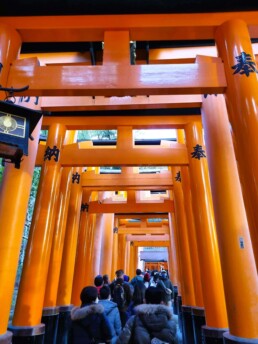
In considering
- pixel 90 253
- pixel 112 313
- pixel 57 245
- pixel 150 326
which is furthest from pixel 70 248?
pixel 150 326

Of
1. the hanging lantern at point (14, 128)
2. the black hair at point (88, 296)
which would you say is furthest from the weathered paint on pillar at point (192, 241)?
the hanging lantern at point (14, 128)

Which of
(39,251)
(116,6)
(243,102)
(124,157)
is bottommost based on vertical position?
(39,251)

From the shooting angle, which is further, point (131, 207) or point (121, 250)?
point (121, 250)

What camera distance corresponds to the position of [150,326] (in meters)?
2.51

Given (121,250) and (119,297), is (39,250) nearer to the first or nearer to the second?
(119,297)

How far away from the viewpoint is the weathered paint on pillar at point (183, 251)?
7.69 metres

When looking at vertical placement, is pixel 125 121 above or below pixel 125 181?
above

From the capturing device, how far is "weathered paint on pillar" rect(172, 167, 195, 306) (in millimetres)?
7691

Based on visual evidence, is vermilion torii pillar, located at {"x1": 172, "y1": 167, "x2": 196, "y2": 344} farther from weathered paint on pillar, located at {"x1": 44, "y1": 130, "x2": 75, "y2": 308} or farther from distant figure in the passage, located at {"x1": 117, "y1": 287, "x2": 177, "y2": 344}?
distant figure in the passage, located at {"x1": 117, "y1": 287, "x2": 177, "y2": 344}

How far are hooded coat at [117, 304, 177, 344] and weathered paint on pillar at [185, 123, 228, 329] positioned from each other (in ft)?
8.68

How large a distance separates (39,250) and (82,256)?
429 centimetres

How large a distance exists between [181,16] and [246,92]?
155 centimetres

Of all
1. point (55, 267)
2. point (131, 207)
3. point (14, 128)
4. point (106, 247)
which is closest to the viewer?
point (14, 128)

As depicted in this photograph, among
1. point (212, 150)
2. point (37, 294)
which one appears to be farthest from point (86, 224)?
point (212, 150)
